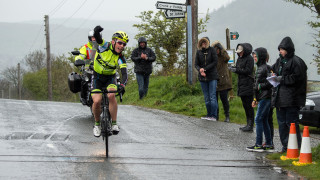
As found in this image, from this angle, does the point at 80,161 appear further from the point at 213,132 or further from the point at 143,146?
the point at 213,132

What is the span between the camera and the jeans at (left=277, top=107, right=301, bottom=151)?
27.7ft

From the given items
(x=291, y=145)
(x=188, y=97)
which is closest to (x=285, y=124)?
(x=291, y=145)

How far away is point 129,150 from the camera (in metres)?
8.71

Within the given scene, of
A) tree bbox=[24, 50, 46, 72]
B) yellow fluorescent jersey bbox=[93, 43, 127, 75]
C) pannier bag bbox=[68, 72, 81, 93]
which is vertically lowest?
pannier bag bbox=[68, 72, 81, 93]

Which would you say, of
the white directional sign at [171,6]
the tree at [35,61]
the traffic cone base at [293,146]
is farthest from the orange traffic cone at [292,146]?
the tree at [35,61]

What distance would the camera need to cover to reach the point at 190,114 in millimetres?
15039

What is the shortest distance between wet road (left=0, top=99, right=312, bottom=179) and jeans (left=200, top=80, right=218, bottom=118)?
0.51 m

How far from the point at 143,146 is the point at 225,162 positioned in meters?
1.75

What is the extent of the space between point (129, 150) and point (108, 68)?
138 centimetres

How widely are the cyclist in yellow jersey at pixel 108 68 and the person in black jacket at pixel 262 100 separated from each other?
2408 mm

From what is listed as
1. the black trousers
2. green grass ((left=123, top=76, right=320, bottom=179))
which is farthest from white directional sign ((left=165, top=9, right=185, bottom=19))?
the black trousers

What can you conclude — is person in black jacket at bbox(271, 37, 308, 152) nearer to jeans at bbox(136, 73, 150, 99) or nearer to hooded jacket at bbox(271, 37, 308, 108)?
hooded jacket at bbox(271, 37, 308, 108)

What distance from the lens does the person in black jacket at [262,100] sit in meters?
9.34

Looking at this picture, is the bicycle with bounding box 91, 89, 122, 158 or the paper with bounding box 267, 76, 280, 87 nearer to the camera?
the bicycle with bounding box 91, 89, 122, 158
